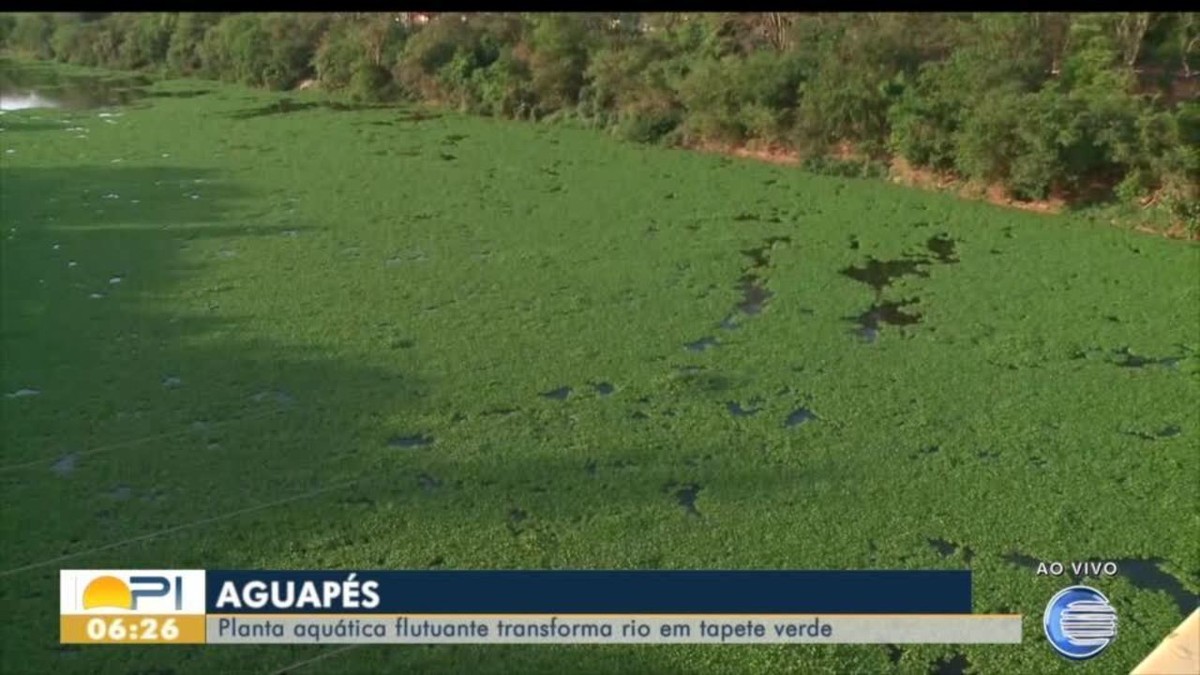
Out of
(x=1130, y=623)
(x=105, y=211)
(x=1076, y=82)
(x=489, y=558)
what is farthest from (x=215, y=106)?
(x=1130, y=623)

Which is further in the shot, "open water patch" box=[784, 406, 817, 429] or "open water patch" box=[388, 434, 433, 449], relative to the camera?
"open water patch" box=[784, 406, 817, 429]

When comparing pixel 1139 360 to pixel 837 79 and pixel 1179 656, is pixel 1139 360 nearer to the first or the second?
pixel 1179 656

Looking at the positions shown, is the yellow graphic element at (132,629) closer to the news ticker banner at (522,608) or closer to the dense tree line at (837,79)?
the news ticker banner at (522,608)

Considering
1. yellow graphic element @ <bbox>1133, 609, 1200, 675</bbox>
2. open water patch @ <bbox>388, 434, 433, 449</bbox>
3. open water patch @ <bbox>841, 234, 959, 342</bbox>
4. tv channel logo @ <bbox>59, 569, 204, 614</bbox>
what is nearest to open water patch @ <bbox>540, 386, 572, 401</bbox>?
open water patch @ <bbox>388, 434, 433, 449</bbox>

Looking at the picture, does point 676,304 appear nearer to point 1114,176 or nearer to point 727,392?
point 727,392

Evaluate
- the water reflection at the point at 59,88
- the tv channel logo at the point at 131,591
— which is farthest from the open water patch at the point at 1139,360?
the water reflection at the point at 59,88

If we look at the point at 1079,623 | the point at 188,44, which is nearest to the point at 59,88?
the point at 188,44

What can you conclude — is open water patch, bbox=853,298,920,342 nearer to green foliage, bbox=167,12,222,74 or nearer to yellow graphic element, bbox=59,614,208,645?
yellow graphic element, bbox=59,614,208,645
